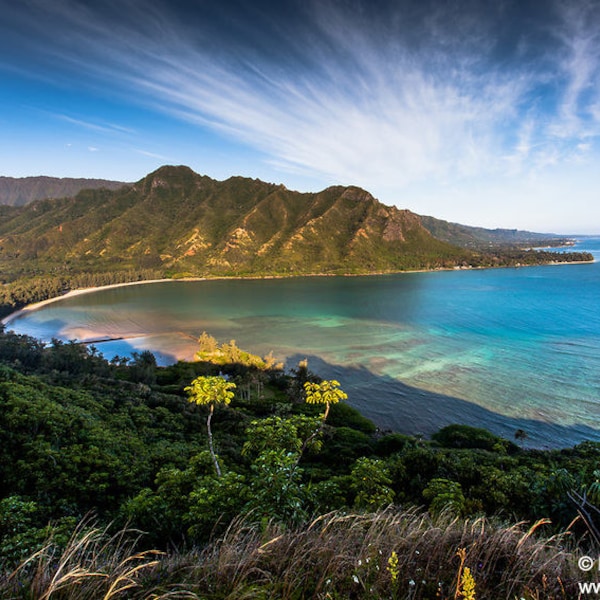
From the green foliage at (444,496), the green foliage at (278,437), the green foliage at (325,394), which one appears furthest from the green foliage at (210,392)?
the green foliage at (444,496)

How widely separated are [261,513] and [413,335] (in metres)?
72.2

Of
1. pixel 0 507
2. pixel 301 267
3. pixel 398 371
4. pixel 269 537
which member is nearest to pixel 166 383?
pixel 398 371

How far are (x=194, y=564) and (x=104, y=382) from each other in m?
39.8

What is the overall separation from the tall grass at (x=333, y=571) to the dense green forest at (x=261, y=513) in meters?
0.02

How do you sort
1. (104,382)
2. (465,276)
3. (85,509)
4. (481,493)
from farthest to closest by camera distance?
1. (465,276)
2. (104,382)
3. (481,493)
4. (85,509)

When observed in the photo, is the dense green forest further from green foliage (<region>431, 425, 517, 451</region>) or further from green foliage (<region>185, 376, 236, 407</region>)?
green foliage (<region>431, 425, 517, 451</region>)

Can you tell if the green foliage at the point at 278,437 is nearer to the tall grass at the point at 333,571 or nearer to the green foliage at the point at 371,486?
the green foliage at the point at 371,486

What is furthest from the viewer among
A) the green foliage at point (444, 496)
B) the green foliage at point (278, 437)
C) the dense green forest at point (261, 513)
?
the green foliage at point (444, 496)

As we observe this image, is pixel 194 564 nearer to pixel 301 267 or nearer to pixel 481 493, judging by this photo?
pixel 481 493

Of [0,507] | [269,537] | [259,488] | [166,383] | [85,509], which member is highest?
[269,537]

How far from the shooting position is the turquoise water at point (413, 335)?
39438 millimetres

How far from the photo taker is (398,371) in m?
51.3

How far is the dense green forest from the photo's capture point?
10.8ft

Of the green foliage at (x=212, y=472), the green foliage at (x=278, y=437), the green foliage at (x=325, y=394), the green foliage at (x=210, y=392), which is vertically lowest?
the green foliage at (x=212, y=472)
